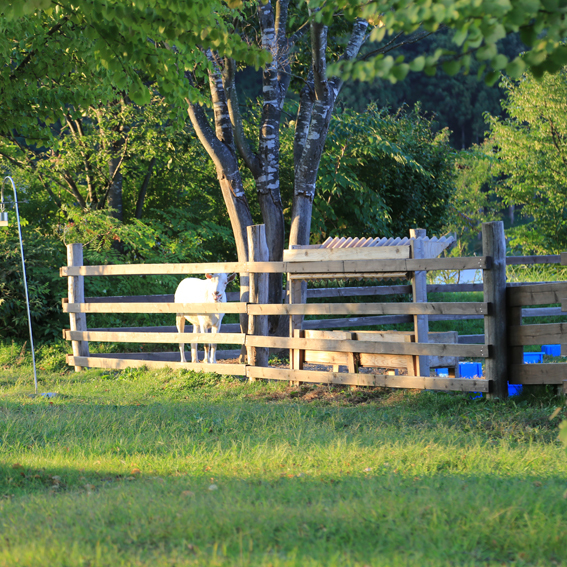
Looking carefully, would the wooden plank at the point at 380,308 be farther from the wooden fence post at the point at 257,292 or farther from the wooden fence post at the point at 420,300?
the wooden fence post at the point at 420,300

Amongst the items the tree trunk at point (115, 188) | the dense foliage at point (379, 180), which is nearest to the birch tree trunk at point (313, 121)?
the dense foliage at point (379, 180)

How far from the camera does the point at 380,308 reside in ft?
26.8

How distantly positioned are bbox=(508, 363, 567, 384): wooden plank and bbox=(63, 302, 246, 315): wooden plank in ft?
13.0

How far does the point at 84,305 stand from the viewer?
11.2 meters

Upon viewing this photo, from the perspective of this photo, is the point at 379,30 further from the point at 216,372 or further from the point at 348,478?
the point at 216,372

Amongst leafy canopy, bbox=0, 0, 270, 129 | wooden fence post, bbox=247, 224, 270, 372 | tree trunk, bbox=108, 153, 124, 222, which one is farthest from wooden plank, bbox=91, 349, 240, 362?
tree trunk, bbox=108, 153, 124, 222

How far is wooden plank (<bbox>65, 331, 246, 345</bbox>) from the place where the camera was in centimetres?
957

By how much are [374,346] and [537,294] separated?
2092 mm

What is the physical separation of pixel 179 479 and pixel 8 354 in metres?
8.80

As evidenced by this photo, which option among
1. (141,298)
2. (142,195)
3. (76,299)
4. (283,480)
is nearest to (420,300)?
(283,480)

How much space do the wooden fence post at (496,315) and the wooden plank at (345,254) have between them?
123cm

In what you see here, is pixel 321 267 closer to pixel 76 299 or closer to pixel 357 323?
pixel 357 323

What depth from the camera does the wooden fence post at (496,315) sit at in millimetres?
7176

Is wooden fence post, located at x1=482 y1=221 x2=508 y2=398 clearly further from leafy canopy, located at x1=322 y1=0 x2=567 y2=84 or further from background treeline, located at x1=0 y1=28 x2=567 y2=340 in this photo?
background treeline, located at x1=0 y1=28 x2=567 y2=340
